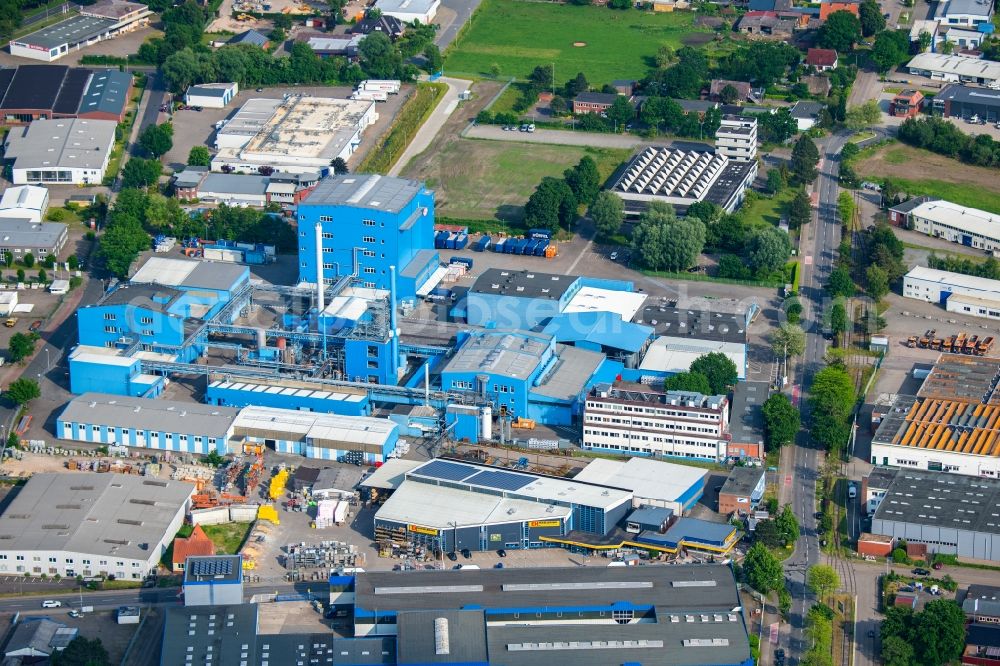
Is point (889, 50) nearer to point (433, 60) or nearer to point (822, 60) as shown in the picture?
point (822, 60)

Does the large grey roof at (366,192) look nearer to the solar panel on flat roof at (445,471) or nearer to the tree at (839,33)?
the solar panel on flat roof at (445,471)

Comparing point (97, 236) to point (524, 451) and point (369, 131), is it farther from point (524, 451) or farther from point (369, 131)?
point (524, 451)

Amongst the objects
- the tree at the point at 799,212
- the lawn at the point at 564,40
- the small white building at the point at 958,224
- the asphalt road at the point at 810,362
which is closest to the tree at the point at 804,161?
the asphalt road at the point at 810,362

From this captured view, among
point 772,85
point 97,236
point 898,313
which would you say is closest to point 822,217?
point 898,313

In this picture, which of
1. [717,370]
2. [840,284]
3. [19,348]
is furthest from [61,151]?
[840,284]

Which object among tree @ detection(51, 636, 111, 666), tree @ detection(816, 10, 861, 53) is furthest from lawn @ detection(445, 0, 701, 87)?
tree @ detection(51, 636, 111, 666)

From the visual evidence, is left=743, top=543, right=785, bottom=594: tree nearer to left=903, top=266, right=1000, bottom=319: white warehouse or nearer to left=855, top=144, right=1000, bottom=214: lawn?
left=903, top=266, right=1000, bottom=319: white warehouse
